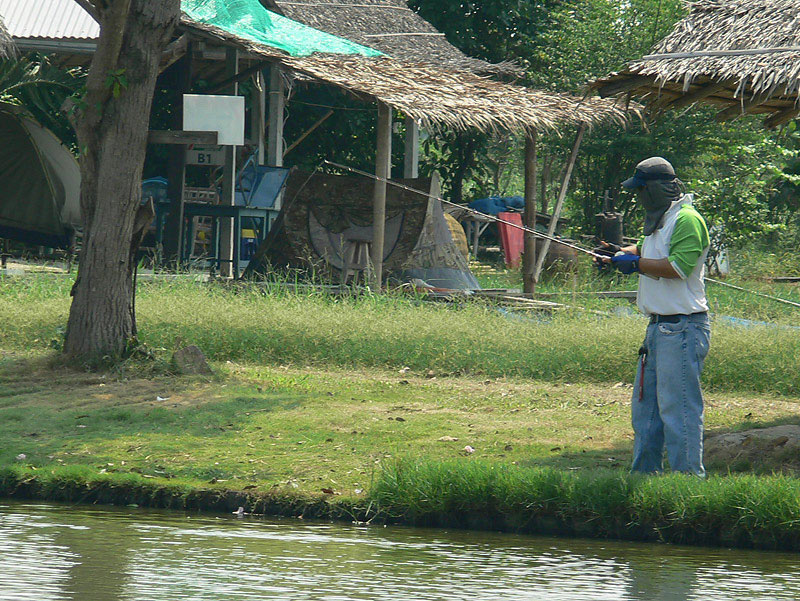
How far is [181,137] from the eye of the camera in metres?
15.4

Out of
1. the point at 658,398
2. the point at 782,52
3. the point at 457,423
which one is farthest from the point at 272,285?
the point at 658,398

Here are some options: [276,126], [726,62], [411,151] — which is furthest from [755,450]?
[411,151]

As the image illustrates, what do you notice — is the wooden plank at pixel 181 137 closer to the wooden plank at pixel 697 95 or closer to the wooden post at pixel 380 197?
the wooden post at pixel 380 197

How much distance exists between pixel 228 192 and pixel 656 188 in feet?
36.7

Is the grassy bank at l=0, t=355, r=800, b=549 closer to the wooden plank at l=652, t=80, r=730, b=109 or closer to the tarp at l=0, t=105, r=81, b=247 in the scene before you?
the wooden plank at l=652, t=80, r=730, b=109

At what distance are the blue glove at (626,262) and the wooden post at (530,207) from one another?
1037 centimetres

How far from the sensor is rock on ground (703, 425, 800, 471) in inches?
291

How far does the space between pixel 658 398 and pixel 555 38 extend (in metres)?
22.5

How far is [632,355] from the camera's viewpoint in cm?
1164

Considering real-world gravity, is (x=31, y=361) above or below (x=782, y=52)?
below

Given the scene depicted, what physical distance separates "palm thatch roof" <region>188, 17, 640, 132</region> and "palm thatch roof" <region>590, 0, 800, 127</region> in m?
5.09

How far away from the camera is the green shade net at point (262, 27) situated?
16.6 meters

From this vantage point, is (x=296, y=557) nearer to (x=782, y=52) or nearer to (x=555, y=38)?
(x=782, y=52)

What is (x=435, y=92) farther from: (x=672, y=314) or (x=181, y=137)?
(x=672, y=314)
